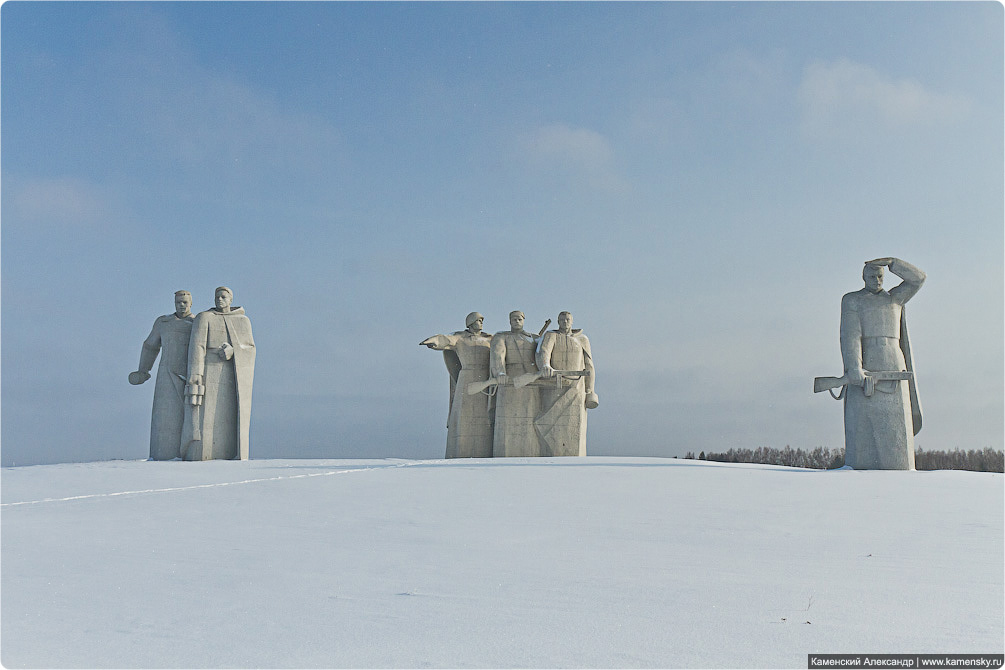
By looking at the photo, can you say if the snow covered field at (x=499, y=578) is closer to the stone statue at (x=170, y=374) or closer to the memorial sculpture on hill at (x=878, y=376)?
the memorial sculpture on hill at (x=878, y=376)

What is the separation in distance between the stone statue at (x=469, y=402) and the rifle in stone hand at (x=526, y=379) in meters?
0.42

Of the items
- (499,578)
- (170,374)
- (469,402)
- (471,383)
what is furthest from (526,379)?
(499,578)

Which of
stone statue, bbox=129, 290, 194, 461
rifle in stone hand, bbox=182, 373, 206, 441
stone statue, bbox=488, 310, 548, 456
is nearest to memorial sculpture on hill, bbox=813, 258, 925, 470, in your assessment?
stone statue, bbox=488, 310, 548, 456

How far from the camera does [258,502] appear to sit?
603cm

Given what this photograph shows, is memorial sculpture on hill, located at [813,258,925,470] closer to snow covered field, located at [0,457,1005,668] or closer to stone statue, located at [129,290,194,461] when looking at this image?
snow covered field, located at [0,457,1005,668]

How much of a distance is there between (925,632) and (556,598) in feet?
4.14

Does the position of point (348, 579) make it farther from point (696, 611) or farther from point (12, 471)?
point (12, 471)

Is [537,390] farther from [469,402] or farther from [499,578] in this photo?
[499,578]

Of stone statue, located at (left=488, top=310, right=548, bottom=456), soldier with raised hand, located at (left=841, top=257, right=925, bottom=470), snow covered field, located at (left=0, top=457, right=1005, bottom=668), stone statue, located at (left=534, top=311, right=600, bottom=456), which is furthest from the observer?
stone statue, located at (left=488, top=310, right=548, bottom=456)

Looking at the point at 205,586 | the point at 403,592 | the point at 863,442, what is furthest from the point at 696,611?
the point at 863,442

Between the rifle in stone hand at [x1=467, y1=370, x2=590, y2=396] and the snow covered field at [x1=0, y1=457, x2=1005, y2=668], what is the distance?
6.39 m

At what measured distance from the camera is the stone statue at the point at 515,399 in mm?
13570

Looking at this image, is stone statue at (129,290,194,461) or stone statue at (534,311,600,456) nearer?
stone statue at (129,290,194,461)

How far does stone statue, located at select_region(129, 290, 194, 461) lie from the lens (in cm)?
1286
